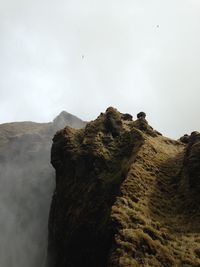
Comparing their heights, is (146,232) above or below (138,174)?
below

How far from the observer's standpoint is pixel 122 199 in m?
34.8

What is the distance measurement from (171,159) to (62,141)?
1784 cm

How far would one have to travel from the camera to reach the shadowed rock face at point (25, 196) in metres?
68.2

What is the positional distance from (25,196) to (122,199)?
5755 centimetres

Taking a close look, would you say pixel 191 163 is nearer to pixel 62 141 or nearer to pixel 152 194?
pixel 152 194

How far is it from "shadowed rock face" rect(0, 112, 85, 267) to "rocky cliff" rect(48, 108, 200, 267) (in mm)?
16151

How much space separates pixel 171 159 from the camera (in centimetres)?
4731

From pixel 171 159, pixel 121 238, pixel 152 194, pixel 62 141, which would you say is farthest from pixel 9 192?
pixel 121 238

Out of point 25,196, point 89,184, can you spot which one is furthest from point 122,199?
point 25,196

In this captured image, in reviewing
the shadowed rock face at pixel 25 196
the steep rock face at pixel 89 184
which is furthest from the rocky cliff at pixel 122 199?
the shadowed rock face at pixel 25 196

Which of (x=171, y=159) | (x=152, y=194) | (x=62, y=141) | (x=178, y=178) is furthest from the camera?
(x=62, y=141)

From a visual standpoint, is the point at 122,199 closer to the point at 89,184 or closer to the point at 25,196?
the point at 89,184

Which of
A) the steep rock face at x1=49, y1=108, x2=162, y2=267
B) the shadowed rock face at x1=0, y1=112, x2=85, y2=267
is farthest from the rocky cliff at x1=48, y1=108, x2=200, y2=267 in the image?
the shadowed rock face at x1=0, y1=112, x2=85, y2=267

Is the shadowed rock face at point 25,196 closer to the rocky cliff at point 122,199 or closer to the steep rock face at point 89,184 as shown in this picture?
the steep rock face at point 89,184
